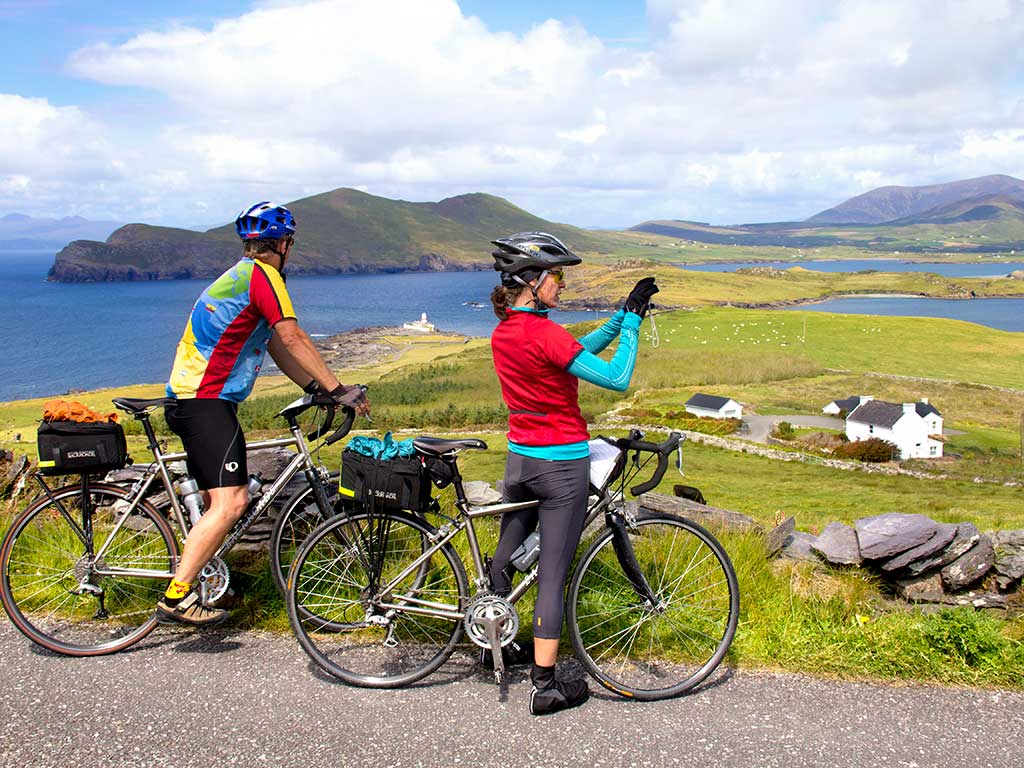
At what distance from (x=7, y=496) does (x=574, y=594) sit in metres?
6.11

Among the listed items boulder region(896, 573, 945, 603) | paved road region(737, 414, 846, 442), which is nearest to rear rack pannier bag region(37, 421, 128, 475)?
boulder region(896, 573, 945, 603)

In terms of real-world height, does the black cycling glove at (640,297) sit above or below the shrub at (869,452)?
above

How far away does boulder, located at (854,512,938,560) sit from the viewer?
20.2 feet

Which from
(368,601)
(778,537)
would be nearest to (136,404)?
(368,601)

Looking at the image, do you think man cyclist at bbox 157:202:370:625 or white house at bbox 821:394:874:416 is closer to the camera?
man cyclist at bbox 157:202:370:625

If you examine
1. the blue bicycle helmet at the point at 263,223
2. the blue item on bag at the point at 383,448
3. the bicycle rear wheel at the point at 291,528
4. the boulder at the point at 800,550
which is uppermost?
the blue bicycle helmet at the point at 263,223

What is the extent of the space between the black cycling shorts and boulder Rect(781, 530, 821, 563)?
14.4 feet

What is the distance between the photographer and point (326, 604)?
5367 mm

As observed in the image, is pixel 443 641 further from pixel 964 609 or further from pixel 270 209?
pixel 964 609

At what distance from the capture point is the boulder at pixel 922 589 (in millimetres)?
6023

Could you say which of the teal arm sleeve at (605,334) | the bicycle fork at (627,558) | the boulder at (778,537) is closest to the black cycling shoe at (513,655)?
the bicycle fork at (627,558)

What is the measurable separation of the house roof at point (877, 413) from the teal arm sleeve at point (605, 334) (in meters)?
67.9

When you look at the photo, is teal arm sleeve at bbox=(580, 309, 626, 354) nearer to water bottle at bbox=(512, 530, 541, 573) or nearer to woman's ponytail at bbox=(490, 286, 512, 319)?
woman's ponytail at bbox=(490, 286, 512, 319)

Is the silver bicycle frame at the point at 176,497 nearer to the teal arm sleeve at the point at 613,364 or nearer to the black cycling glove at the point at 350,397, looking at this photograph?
the black cycling glove at the point at 350,397
